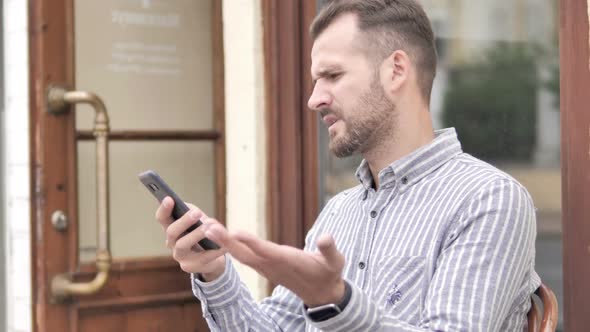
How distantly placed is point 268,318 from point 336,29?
0.62 m

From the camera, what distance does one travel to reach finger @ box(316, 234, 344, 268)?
1203 mm

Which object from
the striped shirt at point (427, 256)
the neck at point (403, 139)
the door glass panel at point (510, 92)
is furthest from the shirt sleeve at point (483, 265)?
the door glass panel at point (510, 92)

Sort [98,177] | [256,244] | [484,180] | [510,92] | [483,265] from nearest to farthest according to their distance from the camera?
[256,244] → [483,265] → [484,180] → [510,92] → [98,177]

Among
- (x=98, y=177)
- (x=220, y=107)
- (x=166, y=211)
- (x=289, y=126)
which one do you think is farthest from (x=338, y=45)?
(x=220, y=107)

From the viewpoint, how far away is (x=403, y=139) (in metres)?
1.78

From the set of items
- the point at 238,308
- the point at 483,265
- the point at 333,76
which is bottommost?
the point at 238,308

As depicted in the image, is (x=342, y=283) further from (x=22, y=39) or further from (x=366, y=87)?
(x=22, y=39)

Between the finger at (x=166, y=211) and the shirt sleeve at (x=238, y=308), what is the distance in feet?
0.74

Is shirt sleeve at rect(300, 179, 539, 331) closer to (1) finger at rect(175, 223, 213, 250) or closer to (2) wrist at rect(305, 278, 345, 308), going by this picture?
(2) wrist at rect(305, 278, 345, 308)

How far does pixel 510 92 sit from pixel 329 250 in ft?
3.97

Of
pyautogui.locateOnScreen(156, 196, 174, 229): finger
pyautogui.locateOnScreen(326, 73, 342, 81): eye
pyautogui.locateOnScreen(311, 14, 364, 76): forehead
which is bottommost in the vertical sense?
pyautogui.locateOnScreen(156, 196, 174, 229): finger

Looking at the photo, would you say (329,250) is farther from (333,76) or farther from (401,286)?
(333,76)

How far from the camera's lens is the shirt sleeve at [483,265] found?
146 cm

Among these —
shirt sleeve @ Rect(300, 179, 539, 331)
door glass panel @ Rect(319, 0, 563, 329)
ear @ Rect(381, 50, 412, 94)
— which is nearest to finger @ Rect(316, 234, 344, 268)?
shirt sleeve @ Rect(300, 179, 539, 331)
